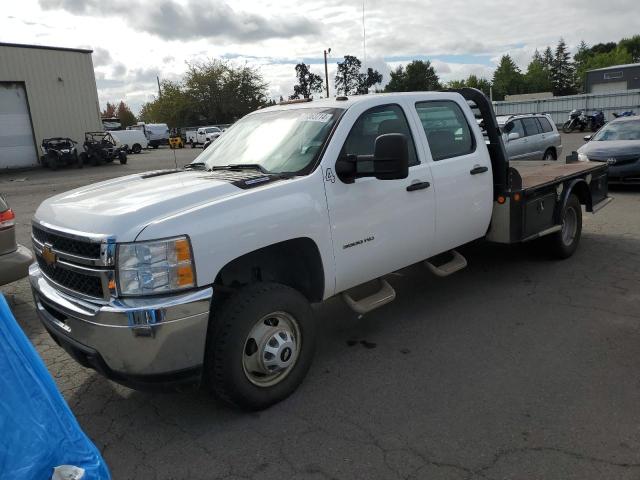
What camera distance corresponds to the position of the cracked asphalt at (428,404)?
2904mm

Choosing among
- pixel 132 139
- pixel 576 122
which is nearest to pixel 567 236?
pixel 576 122

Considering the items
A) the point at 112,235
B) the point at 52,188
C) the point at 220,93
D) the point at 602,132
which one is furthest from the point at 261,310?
the point at 220,93

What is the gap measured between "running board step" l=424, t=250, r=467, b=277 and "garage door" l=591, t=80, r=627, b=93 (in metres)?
80.2

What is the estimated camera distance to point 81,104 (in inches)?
1198

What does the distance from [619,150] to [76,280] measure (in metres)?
11.0

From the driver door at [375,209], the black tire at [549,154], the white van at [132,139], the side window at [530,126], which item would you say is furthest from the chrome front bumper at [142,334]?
the white van at [132,139]

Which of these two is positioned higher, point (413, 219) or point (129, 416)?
point (413, 219)

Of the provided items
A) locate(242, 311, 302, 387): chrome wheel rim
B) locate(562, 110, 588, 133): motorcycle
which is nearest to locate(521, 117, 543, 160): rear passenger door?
locate(242, 311, 302, 387): chrome wheel rim

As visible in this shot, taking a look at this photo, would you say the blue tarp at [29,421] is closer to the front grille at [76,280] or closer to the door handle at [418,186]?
the front grille at [76,280]

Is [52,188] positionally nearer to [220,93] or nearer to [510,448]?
[510,448]

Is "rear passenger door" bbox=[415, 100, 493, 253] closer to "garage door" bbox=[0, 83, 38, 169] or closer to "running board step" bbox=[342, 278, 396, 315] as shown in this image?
"running board step" bbox=[342, 278, 396, 315]

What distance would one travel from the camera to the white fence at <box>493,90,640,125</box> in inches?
1531

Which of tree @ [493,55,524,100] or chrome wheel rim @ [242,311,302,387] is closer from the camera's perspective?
chrome wheel rim @ [242,311,302,387]

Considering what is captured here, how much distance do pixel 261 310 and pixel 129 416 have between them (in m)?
1.19
